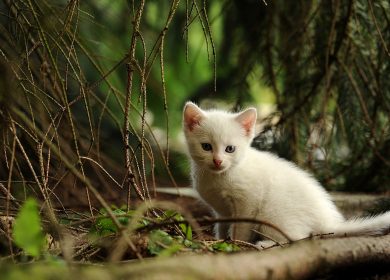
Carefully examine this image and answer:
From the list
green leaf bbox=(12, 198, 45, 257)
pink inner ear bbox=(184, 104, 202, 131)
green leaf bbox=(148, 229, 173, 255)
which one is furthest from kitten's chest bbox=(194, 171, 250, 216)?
green leaf bbox=(12, 198, 45, 257)

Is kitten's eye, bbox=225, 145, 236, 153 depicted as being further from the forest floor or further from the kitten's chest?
the forest floor

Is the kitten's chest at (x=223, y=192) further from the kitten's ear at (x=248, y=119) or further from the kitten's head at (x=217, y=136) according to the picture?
the kitten's ear at (x=248, y=119)

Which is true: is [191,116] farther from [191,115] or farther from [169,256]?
[169,256]

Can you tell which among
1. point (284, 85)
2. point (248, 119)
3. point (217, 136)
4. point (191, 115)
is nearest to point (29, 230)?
point (217, 136)

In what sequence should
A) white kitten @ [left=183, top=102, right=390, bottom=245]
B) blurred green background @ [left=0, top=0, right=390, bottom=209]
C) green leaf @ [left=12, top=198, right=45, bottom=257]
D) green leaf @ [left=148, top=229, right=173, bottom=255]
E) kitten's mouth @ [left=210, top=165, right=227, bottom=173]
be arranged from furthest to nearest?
1. blurred green background @ [left=0, top=0, right=390, bottom=209]
2. kitten's mouth @ [left=210, top=165, right=227, bottom=173]
3. white kitten @ [left=183, top=102, right=390, bottom=245]
4. green leaf @ [left=148, top=229, right=173, bottom=255]
5. green leaf @ [left=12, top=198, right=45, bottom=257]

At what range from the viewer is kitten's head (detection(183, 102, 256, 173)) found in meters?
3.20

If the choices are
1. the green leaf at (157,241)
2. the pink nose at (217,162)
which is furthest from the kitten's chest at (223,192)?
the green leaf at (157,241)

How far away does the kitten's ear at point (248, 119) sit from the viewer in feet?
11.0

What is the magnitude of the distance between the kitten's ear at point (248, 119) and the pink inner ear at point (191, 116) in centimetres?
23

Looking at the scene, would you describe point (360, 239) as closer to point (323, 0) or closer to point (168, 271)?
point (168, 271)

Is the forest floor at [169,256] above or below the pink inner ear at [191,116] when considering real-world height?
below

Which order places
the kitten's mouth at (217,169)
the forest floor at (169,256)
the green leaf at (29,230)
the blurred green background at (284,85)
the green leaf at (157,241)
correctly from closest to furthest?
the forest floor at (169,256) < the green leaf at (29,230) < the green leaf at (157,241) < the kitten's mouth at (217,169) < the blurred green background at (284,85)

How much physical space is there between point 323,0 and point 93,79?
2.00 meters

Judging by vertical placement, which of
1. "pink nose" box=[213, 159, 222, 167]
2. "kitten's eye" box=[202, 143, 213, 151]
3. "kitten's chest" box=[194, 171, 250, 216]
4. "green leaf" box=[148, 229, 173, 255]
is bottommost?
"kitten's chest" box=[194, 171, 250, 216]
